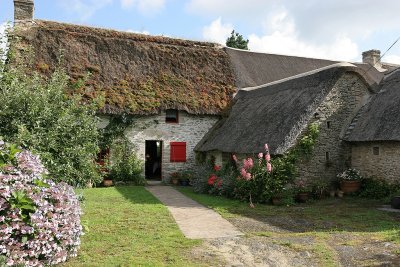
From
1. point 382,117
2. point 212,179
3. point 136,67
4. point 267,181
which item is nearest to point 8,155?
point 267,181

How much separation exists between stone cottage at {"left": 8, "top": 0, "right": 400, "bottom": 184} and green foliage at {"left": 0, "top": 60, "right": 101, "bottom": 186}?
4802mm

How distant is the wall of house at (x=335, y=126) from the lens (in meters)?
12.3

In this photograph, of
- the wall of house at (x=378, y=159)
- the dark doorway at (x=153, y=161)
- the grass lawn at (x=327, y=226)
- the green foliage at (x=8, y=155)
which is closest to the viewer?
the green foliage at (x=8, y=155)

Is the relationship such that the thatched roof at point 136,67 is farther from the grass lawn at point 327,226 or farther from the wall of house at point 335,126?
the grass lawn at point 327,226

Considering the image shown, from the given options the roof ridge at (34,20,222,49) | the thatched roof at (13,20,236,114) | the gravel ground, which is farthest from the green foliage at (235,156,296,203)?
the roof ridge at (34,20,222,49)

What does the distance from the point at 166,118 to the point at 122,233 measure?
1065cm

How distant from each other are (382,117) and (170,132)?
30.2 feet

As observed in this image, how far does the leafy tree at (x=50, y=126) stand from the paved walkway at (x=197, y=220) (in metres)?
2.44

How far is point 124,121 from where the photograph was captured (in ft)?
53.8

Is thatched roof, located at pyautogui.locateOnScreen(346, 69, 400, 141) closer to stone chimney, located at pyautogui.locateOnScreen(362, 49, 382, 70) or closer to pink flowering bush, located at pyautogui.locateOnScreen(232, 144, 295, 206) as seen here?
pink flowering bush, located at pyautogui.locateOnScreen(232, 144, 295, 206)

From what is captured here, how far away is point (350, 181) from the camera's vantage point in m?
12.2

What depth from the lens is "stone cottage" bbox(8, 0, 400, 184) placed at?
12281 millimetres

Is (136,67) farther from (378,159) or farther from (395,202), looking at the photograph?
(395,202)

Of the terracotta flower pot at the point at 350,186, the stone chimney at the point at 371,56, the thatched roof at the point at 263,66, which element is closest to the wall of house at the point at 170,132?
the thatched roof at the point at 263,66
